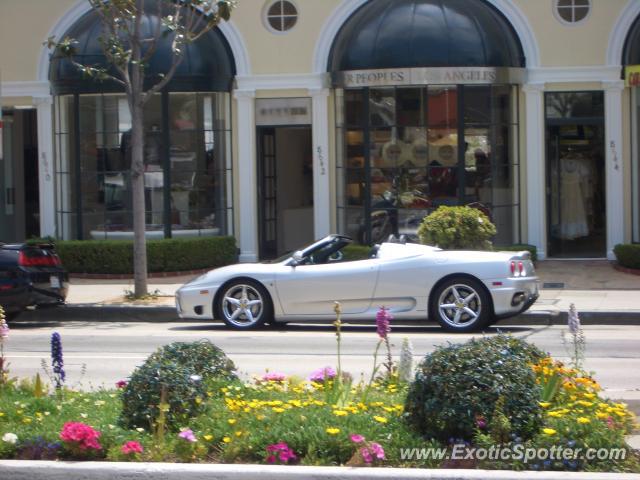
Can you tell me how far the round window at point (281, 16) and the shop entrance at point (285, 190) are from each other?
202 centimetres

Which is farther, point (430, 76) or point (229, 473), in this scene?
point (430, 76)

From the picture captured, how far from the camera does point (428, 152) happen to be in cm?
2100

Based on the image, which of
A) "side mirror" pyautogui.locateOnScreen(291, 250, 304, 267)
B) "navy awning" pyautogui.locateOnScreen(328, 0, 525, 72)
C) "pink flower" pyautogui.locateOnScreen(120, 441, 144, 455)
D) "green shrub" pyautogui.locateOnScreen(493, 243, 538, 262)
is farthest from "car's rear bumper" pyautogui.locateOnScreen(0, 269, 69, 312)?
"pink flower" pyautogui.locateOnScreen(120, 441, 144, 455)

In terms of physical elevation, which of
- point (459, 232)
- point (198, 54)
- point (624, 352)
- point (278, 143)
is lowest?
point (624, 352)

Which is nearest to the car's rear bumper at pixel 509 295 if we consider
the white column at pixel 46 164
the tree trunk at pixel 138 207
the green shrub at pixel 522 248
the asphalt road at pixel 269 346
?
the asphalt road at pixel 269 346

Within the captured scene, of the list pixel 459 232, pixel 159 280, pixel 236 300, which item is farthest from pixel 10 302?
pixel 459 232

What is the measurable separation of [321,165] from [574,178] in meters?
4.93

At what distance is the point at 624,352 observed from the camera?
41.1 ft

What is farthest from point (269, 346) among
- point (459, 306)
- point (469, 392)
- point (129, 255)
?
point (129, 255)

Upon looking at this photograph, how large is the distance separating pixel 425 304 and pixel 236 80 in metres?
9.03

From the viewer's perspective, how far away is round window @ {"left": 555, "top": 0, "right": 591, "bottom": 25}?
21.3m

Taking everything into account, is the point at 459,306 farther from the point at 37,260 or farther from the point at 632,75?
the point at 632,75

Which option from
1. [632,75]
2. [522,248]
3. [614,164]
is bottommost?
[522,248]

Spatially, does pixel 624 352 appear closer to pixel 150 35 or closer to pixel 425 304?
pixel 425 304
